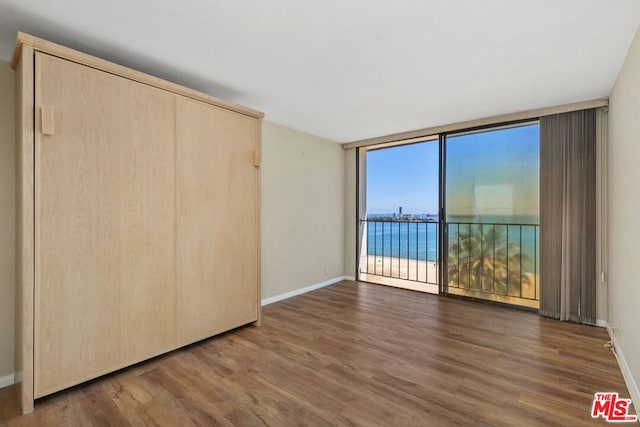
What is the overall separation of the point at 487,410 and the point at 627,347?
1225 millimetres

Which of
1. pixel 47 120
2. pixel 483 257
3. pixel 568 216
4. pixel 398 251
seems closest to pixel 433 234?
pixel 483 257

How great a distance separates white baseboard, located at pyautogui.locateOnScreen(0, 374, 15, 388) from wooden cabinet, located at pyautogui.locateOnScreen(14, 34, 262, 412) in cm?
27

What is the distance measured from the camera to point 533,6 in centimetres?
161

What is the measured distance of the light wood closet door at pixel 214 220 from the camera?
2.46m

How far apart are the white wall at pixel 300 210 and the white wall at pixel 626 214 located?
322 cm

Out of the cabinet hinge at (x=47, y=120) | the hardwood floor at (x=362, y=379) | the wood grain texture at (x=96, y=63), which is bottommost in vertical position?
the hardwood floor at (x=362, y=379)

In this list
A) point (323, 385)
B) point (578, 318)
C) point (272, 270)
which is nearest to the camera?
point (323, 385)

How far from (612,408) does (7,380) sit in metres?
3.86

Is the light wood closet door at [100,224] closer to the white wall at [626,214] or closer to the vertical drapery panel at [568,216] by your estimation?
the white wall at [626,214]

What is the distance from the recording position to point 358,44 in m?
1.99

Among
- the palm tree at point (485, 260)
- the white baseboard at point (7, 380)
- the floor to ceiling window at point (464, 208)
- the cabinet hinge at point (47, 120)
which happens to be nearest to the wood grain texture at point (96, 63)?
the cabinet hinge at point (47, 120)

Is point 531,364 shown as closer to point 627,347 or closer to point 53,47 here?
point 627,347

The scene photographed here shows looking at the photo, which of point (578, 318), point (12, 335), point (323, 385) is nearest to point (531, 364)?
point (578, 318)

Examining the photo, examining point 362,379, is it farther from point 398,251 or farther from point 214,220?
point 398,251
